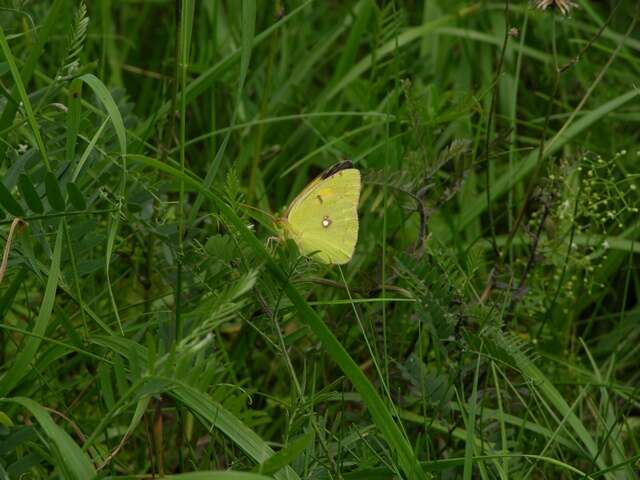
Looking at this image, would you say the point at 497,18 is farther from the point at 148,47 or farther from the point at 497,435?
the point at 497,435

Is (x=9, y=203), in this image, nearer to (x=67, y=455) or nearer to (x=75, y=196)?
(x=75, y=196)

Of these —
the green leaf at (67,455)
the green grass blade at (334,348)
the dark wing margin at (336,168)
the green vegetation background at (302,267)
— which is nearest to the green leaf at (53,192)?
the green vegetation background at (302,267)

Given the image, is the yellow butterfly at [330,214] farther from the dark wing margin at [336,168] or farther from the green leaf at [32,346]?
the green leaf at [32,346]

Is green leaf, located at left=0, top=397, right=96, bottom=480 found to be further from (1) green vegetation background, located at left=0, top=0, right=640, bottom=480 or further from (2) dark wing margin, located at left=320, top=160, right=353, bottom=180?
(2) dark wing margin, located at left=320, top=160, right=353, bottom=180

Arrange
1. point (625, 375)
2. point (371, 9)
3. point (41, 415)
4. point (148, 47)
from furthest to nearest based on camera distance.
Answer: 1. point (148, 47)
2. point (371, 9)
3. point (625, 375)
4. point (41, 415)

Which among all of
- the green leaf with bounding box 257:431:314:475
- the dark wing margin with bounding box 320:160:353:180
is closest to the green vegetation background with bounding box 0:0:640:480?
the green leaf with bounding box 257:431:314:475

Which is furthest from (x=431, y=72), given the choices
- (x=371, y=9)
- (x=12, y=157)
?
(x=12, y=157)
